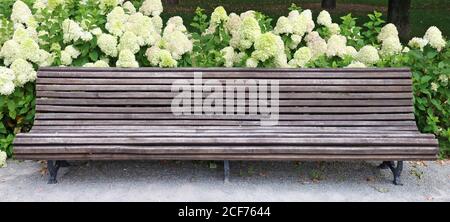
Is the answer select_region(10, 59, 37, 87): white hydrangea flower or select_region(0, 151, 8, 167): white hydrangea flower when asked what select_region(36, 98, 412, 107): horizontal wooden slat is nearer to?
select_region(10, 59, 37, 87): white hydrangea flower

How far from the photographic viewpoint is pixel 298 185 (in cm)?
425

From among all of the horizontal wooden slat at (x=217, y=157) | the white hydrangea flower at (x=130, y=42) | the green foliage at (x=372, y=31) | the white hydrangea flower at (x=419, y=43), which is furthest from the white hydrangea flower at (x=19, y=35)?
the white hydrangea flower at (x=419, y=43)

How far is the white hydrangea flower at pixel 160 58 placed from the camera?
4.67 m

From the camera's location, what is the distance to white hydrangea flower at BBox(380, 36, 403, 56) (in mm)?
5047

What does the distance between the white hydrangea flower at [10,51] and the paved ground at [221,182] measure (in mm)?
867

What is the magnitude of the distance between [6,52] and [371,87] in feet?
9.85

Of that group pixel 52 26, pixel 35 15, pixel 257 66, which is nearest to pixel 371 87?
pixel 257 66

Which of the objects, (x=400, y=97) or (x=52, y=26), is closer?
(x=400, y=97)

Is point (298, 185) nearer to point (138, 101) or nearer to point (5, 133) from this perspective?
point (138, 101)

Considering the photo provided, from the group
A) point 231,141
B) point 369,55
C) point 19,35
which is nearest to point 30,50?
point 19,35

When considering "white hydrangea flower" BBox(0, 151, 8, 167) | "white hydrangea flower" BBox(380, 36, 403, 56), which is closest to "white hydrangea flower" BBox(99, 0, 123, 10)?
"white hydrangea flower" BBox(0, 151, 8, 167)

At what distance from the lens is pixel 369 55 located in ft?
16.0

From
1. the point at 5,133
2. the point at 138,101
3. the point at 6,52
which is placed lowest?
the point at 5,133
